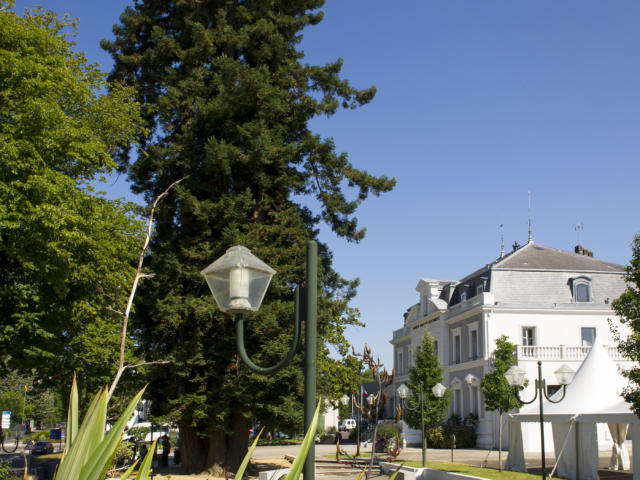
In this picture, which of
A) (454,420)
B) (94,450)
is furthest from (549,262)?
(94,450)

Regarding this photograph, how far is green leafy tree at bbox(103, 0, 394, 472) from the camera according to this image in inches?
836

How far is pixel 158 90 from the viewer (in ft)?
81.3

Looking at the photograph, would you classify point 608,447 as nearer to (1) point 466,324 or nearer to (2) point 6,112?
(1) point 466,324

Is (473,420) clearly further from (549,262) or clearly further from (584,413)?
(584,413)

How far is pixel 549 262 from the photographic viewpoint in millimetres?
43656

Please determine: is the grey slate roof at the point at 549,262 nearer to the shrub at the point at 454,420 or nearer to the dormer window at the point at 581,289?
the dormer window at the point at 581,289

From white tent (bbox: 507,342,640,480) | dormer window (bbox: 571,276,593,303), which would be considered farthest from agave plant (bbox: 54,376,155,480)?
dormer window (bbox: 571,276,593,303)

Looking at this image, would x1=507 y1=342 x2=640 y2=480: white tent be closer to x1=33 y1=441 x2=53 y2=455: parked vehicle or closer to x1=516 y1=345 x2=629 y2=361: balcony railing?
x1=516 y1=345 x2=629 y2=361: balcony railing

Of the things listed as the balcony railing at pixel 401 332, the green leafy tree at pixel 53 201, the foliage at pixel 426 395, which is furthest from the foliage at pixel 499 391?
the balcony railing at pixel 401 332

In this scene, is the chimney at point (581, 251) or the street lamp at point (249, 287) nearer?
the street lamp at point (249, 287)

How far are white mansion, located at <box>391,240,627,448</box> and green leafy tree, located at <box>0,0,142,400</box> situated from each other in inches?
1005

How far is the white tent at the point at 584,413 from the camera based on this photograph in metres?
19.7

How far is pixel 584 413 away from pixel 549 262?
2506 cm

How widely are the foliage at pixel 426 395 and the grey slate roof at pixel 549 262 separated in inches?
315
